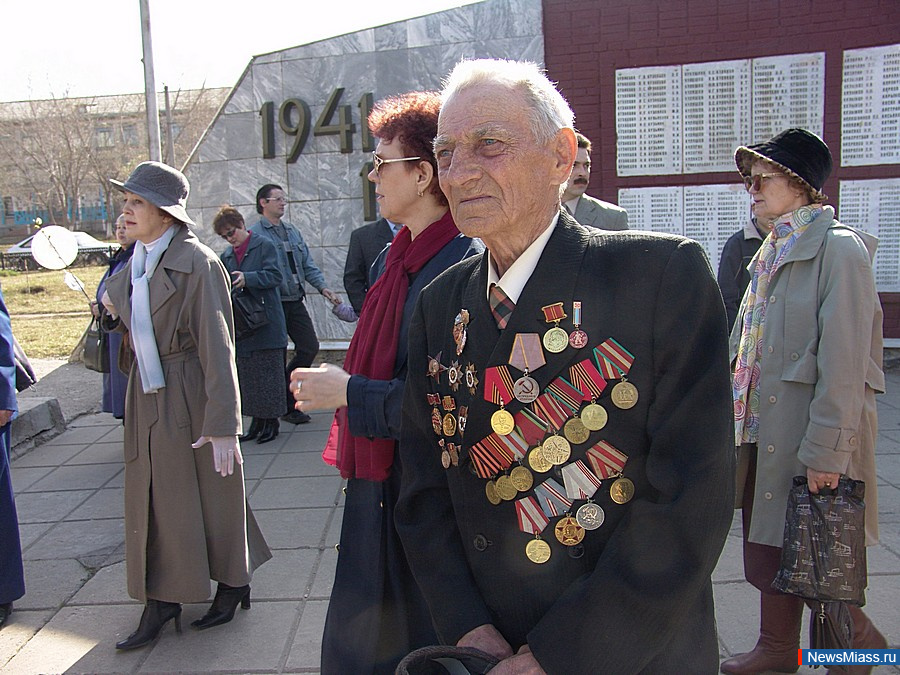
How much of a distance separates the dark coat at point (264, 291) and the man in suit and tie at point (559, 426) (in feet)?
16.0

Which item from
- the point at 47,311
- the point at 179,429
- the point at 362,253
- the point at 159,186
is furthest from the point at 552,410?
the point at 47,311

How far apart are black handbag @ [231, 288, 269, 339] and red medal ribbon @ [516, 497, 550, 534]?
4.93 metres

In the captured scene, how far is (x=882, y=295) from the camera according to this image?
7.73 metres

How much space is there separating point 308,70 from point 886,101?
19.0ft

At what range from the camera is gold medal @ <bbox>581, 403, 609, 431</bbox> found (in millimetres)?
1438

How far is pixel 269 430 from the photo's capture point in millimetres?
6648

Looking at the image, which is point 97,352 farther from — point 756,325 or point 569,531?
point 569,531

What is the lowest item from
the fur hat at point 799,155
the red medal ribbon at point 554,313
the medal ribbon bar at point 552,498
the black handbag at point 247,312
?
the black handbag at point 247,312

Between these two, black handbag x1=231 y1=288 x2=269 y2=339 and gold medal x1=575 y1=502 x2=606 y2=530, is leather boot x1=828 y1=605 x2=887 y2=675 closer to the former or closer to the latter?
gold medal x1=575 y1=502 x2=606 y2=530

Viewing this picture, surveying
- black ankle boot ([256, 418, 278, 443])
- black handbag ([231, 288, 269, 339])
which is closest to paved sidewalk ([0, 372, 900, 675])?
black ankle boot ([256, 418, 278, 443])

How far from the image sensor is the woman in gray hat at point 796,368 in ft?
8.41

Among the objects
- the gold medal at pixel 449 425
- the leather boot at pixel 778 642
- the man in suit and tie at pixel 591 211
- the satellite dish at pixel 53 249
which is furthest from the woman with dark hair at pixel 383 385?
the satellite dish at pixel 53 249

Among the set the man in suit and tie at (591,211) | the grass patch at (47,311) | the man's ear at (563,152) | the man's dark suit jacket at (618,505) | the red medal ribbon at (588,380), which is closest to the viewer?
the man's dark suit jacket at (618,505)

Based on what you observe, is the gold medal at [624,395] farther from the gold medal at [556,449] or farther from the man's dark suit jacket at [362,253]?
the man's dark suit jacket at [362,253]
